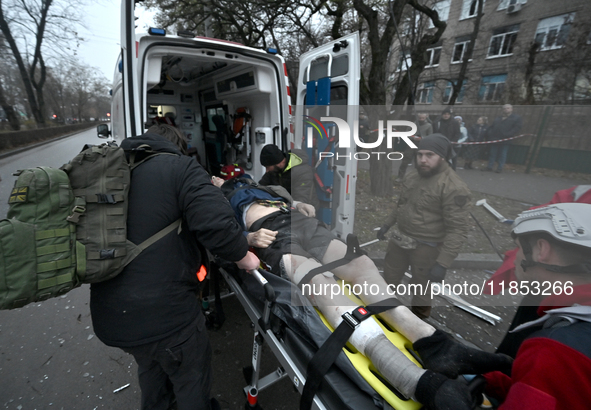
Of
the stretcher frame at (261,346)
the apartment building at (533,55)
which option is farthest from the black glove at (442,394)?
the apartment building at (533,55)

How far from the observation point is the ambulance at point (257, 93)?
8.96ft

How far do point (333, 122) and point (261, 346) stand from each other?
2296 millimetres

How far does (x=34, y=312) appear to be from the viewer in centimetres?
292

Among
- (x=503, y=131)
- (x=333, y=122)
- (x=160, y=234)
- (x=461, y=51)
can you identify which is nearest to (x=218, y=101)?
(x=333, y=122)

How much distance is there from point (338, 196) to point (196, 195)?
2.03 metres

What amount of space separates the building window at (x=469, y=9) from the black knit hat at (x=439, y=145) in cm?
87

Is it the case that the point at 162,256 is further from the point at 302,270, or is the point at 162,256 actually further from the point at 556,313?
the point at 556,313

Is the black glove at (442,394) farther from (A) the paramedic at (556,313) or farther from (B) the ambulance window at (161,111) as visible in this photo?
(B) the ambulance window at (161,111)

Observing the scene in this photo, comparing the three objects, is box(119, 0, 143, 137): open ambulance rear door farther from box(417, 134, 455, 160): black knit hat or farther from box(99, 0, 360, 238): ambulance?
→ box(417, 134, 455, 160): black knit hat

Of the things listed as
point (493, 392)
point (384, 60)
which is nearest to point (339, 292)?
point (493, 392)

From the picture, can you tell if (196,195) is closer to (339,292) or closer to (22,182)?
(22,182)

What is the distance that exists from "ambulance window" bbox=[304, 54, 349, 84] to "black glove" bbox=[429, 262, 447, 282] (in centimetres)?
222

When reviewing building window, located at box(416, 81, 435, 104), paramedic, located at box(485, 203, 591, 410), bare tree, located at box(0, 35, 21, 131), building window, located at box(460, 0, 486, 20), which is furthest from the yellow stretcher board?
bare tree, located at box(0, 35, 21, 131)

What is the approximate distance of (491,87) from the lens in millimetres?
1264
